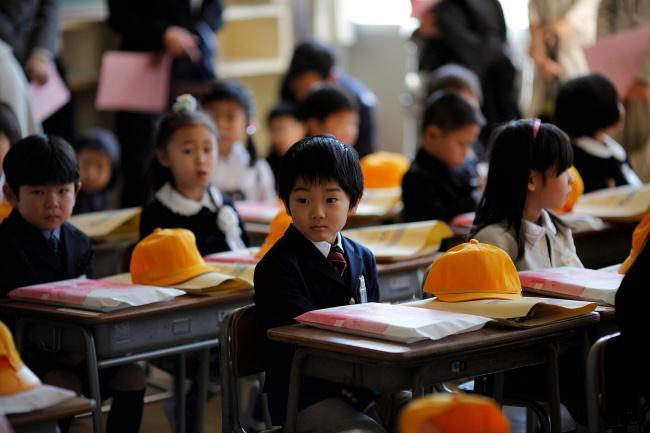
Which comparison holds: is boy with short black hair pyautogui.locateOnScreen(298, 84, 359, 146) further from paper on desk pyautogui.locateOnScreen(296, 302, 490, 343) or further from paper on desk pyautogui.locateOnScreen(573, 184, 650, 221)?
paper on desk pyautogui.locateOnScreen(296, 302, 490, 343)

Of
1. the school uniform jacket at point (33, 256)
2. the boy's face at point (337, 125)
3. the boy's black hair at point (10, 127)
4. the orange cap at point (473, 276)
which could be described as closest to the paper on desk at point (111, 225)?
the boy's black hair at point (10, 127)

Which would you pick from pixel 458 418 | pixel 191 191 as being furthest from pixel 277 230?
pixel 458 418

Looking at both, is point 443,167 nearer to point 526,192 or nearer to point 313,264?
point 526,192

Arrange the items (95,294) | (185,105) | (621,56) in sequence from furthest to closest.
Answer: (621,56), (185,105), (95,294)

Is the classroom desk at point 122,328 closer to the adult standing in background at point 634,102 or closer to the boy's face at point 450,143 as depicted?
the boy's face at point 450,143

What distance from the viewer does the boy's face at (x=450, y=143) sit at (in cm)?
434

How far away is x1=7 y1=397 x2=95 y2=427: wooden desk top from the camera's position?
186 centimetres

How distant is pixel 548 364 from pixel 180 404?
1.32m

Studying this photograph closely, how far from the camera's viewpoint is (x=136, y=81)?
5.94m

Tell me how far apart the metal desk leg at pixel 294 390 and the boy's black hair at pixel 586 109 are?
241cm

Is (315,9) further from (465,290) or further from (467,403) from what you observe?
(467,403)

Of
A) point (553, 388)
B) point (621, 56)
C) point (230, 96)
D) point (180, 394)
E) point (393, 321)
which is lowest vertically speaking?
point (180, 394)

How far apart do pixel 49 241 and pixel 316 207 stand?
0.89m

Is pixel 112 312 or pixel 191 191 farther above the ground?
pixel 191 191
